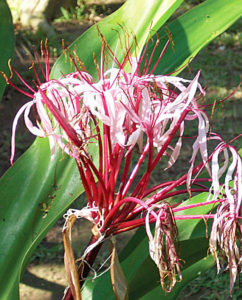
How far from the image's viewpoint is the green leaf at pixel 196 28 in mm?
976

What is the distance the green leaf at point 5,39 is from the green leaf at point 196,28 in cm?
25

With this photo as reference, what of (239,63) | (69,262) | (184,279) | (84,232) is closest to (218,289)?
(84,232)

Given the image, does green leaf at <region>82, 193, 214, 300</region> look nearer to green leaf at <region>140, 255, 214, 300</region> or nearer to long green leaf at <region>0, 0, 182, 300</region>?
green leaf at <region>140, 255, 214, 300</region>

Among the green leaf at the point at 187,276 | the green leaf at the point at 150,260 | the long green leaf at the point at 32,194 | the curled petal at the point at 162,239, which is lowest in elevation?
the green leaf at the point at 187,276

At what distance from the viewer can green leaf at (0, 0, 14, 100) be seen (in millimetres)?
1004

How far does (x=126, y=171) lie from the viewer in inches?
27.9

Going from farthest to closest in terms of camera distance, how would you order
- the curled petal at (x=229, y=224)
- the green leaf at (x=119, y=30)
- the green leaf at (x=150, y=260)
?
the green leaf at (x=119, y=30) < the green leaf at (x=150, y=260) < the curled petal at (x=229, y=224)

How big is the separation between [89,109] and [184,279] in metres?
0.35

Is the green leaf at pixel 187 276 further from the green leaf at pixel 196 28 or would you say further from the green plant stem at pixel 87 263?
the green leaf at pixel 196 28

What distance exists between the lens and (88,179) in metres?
0.71

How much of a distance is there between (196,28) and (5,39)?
1.14 feet

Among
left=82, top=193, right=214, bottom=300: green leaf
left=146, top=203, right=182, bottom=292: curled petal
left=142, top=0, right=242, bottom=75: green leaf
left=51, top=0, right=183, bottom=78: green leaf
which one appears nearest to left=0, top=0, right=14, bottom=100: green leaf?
left=51, top=0, right=183, bottom=78: green leaf

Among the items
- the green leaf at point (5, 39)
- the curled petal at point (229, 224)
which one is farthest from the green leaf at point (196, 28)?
the curled petal at point (229, 224)

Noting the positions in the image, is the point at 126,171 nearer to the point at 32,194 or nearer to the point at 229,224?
the point at 229,224
